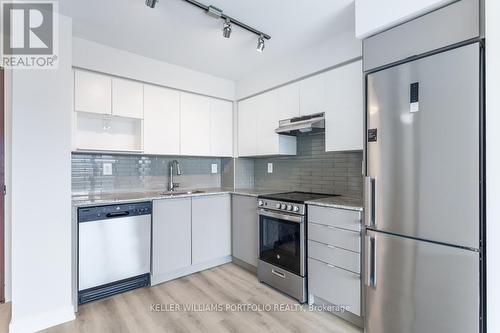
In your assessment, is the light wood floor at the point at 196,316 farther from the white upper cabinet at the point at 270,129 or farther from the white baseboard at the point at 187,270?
the white upper cabinet at the point at 270,129

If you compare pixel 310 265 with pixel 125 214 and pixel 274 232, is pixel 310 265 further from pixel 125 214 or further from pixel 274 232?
pixel 125 214

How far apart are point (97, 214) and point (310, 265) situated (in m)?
2.02

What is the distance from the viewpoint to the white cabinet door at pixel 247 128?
345 centimetres

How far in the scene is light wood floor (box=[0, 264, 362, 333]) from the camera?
6.61 feet

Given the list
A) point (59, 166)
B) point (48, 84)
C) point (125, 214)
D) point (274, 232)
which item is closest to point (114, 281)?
point (125, 214)

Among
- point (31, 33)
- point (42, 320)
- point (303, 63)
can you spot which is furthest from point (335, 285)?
point (31, 33)

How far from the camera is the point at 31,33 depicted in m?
2.06

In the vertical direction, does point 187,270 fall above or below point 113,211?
below

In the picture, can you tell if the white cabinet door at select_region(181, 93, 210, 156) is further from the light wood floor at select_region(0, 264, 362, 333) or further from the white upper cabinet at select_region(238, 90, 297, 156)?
the light wood floor at select_region(0, 264, 362, 333)

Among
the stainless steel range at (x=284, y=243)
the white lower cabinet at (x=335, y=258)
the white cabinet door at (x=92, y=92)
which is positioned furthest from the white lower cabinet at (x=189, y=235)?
the white lower cabinet at (x=335, y=258)

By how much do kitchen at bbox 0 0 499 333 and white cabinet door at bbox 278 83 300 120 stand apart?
22 mm

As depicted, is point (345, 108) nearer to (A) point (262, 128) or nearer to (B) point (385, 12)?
(B) point (385, 12)

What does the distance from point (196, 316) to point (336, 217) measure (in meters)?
1.47

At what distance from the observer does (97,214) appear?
7.66ft
